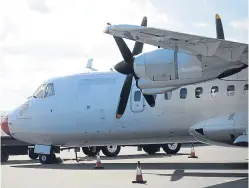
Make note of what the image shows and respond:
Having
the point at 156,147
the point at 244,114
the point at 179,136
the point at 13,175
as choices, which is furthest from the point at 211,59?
the point at 156,147

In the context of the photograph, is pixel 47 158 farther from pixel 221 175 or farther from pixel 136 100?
pixel 221 175

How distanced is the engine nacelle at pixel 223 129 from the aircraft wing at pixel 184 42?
3452 millimetres

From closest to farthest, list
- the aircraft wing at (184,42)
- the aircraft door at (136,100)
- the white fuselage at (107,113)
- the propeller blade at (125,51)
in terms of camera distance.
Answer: the aircraft wing at (184,42) < the propeller blade at (125,51) < the white fuselage at (107,113) < the aircraft door at (136,100)

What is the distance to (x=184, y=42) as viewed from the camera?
12758 millimetres

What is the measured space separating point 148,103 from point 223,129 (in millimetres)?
3029

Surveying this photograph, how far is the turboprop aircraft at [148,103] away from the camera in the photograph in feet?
47.4

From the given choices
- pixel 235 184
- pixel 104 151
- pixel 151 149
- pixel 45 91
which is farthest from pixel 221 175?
pixel 151 149

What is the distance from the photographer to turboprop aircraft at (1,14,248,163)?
14.5 m

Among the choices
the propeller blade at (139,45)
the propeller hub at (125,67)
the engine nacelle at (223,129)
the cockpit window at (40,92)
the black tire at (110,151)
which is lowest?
the black tire at (110,151)

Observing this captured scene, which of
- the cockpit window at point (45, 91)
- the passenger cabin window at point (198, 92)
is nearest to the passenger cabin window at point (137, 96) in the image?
the passenger cabin window at point (198, 92)

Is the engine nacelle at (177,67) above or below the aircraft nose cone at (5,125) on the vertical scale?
above

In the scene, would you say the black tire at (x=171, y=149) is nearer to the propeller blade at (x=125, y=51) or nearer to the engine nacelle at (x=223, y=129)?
the engine nacelle at (x=223, y=129)

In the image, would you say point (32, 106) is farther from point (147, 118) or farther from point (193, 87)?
point (193, 87)

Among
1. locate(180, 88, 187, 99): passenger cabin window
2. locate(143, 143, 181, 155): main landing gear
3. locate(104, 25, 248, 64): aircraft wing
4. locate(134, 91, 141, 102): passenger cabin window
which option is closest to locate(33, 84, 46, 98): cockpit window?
locate(134, 91, 141, 102): passenger cabin window
